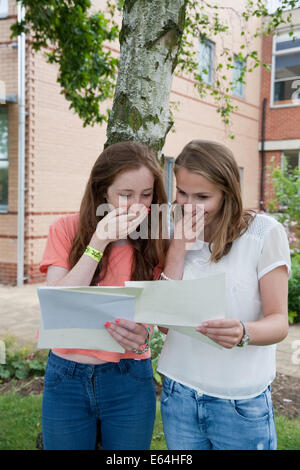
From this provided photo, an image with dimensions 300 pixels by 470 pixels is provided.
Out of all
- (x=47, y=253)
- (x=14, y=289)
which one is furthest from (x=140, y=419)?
(x=14, y=289)

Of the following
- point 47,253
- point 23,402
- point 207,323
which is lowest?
point 23,402

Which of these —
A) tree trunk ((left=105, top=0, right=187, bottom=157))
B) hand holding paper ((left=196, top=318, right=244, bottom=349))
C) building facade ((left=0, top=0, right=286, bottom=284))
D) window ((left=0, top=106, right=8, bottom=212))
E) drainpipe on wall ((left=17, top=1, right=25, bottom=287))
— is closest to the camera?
hand holding paper ((left=196, top=318, right=244, bottom=349))

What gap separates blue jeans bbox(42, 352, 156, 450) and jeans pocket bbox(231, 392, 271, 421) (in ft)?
1.08

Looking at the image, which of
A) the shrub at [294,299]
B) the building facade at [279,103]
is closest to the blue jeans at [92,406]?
the shrub at [294,299]

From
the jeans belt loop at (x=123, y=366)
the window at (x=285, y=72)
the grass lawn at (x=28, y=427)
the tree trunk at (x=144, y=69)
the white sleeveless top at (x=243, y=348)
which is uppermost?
the window at (x=285, y=72)

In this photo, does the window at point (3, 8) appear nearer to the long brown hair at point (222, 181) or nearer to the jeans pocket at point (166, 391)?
the long brown hair at point (222, 181)

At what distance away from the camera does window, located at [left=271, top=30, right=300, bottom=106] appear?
13.8m

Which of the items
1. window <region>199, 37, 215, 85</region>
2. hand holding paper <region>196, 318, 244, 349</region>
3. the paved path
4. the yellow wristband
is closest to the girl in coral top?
the yellow wristband

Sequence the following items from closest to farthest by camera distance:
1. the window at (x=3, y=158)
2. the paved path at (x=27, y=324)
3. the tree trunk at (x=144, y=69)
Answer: the tree trunk at (x=144, y=69), the paved path at (x=27, y=324), the window at (x=3, y=158)

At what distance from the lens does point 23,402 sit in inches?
130

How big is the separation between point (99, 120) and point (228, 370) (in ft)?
15.1

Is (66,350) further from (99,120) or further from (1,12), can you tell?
(1,12)

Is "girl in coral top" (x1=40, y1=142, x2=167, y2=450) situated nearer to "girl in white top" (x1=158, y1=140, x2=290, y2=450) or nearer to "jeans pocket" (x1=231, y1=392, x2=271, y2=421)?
"girl in white top" (x1=158, y1=140, x2=290, y2=450)

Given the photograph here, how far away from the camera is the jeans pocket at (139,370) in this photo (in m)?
1.51
